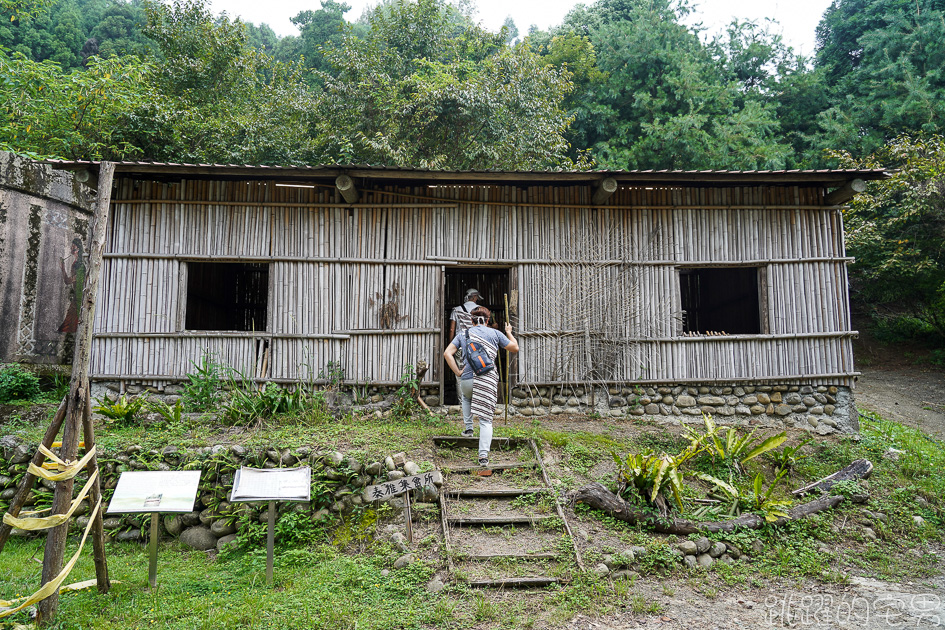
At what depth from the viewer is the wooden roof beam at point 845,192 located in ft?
26.0

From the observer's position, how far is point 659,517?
505 cm

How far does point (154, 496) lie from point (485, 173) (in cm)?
580

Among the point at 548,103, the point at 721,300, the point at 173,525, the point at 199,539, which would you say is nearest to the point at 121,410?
the point at 173,525

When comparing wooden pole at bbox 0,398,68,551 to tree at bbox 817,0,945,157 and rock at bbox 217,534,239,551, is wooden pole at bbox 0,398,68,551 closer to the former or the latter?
rock at bbox 217,534,239,551

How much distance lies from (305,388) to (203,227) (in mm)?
2991

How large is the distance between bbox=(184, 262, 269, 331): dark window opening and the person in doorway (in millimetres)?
6404

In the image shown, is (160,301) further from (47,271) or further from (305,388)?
(47,271)

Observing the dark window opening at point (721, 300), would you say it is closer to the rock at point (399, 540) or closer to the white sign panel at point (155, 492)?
the rock at point (399, 540)

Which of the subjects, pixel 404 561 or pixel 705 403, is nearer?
pixel 404 561

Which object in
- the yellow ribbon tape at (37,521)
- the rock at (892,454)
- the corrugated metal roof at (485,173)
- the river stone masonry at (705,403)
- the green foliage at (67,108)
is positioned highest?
the green foliage at (67,108)

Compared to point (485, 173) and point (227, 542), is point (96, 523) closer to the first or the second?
point (227, 542)

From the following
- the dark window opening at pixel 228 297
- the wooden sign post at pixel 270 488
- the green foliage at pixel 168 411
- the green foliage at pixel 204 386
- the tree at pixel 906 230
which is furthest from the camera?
the tree at pixel 906 230

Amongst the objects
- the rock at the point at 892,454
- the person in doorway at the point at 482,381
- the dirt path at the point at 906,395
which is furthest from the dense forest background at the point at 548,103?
the person in doorway at the point at 482,381

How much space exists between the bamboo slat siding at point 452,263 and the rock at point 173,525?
2877 millimetres
